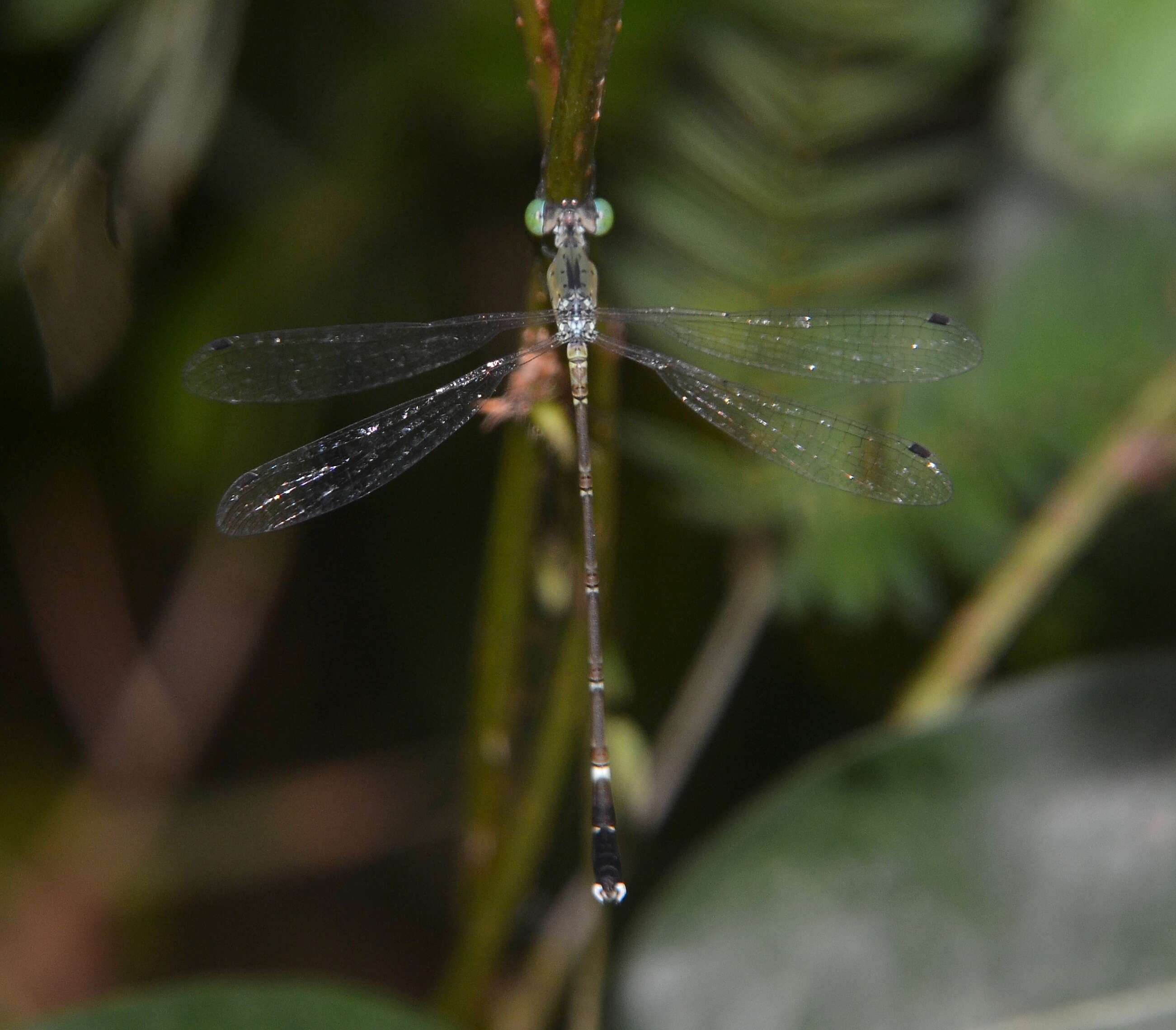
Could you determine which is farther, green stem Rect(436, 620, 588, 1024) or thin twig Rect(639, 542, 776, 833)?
thin twig Rect(639, 542, 776, 833)

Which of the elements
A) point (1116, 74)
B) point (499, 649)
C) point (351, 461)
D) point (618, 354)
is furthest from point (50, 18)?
point (1116, 74)

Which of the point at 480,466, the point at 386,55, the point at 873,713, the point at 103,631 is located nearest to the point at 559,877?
the point at 873,713

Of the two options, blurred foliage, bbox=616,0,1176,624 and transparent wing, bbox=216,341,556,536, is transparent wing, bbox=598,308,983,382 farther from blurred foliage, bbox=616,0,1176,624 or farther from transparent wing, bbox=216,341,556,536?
transparent wing, bbox=216,341,556,536

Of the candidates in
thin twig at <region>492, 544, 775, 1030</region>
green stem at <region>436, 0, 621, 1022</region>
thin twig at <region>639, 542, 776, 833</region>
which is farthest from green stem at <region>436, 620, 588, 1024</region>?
thin twig at <region>639, 542, 776, 833</region>

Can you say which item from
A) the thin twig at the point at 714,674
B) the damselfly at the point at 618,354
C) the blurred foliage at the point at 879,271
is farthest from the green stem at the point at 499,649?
the blurred foliage at the point at 879,271

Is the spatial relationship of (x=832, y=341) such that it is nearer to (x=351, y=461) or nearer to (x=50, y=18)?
(x=351, y=461)

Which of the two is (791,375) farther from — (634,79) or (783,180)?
(634,79)
